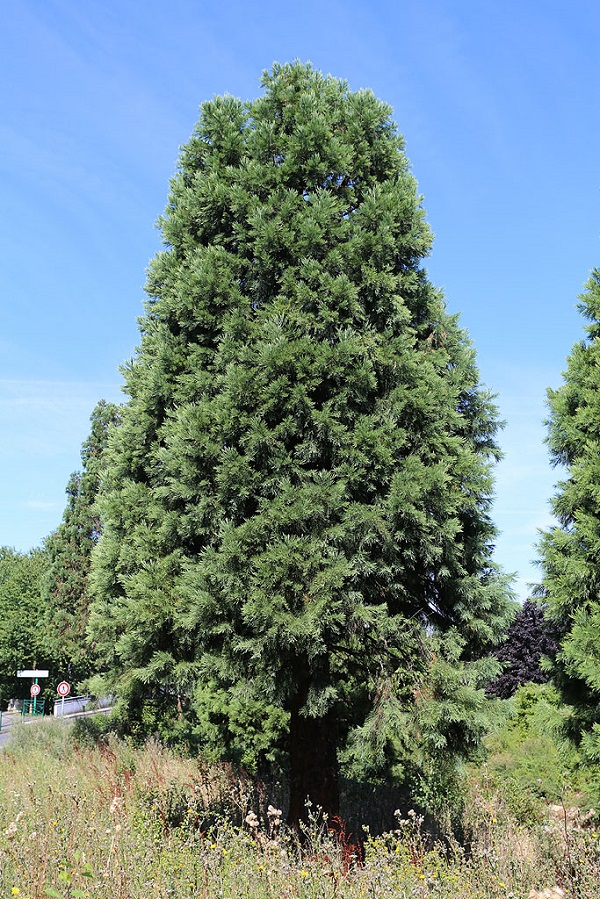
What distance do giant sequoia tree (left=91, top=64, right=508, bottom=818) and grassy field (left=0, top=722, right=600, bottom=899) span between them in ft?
3.50

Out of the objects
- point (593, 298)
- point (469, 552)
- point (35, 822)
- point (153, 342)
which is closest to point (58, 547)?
point (153, 342)

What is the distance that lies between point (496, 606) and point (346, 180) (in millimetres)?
5212

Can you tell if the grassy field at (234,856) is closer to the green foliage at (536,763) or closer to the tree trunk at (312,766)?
the tree trunk at (312,766)

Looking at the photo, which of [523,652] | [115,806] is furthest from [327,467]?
[523,652]

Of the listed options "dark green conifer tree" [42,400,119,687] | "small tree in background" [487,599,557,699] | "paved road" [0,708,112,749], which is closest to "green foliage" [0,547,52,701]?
"paved road" [0,708,112,749]

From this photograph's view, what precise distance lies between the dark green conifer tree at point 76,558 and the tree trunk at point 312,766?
10.4 m

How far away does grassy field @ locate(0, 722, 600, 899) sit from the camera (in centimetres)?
456

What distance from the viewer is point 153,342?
870cm

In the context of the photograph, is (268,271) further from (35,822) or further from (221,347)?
(35,822)

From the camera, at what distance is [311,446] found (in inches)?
257

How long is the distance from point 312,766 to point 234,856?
181 centimetres

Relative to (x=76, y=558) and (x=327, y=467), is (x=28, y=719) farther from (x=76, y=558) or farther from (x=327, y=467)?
(x=327, y=467)

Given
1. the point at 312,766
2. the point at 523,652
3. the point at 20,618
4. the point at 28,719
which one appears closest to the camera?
the point at 312,766

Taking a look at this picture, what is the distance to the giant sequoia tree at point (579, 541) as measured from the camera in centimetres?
670
